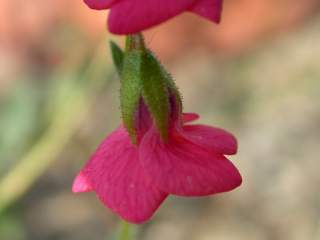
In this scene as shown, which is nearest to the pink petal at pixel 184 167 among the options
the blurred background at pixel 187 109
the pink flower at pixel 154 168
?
the pink flower at pixel 154 168

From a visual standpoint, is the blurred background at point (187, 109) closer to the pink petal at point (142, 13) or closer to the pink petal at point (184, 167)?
the pink petal at point (184, 167)

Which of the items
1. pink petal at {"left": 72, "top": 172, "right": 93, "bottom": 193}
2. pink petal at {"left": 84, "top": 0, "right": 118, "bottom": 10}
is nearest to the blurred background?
pink petal at {"left": 72, "top": 172, "right": 93, "bottom": 193}

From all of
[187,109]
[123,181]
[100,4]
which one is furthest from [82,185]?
[187,109]

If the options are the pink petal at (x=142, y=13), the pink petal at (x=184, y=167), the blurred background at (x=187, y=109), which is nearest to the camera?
the pink petal at (x=142, y=13)

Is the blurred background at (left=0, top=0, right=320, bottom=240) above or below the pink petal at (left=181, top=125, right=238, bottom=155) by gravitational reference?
below

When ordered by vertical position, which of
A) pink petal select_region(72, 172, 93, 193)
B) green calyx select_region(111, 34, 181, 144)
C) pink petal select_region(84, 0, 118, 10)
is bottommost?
pink petal select_region(72, 172, 93, 193)

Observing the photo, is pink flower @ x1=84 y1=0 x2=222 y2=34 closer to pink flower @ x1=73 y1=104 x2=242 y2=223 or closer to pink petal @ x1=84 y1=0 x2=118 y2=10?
pink petal @ x1=84 y1=0 x2=118 y2=10

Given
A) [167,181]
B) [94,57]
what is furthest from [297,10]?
[167,181]

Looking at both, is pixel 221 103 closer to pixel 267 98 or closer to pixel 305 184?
pixel 267 98
